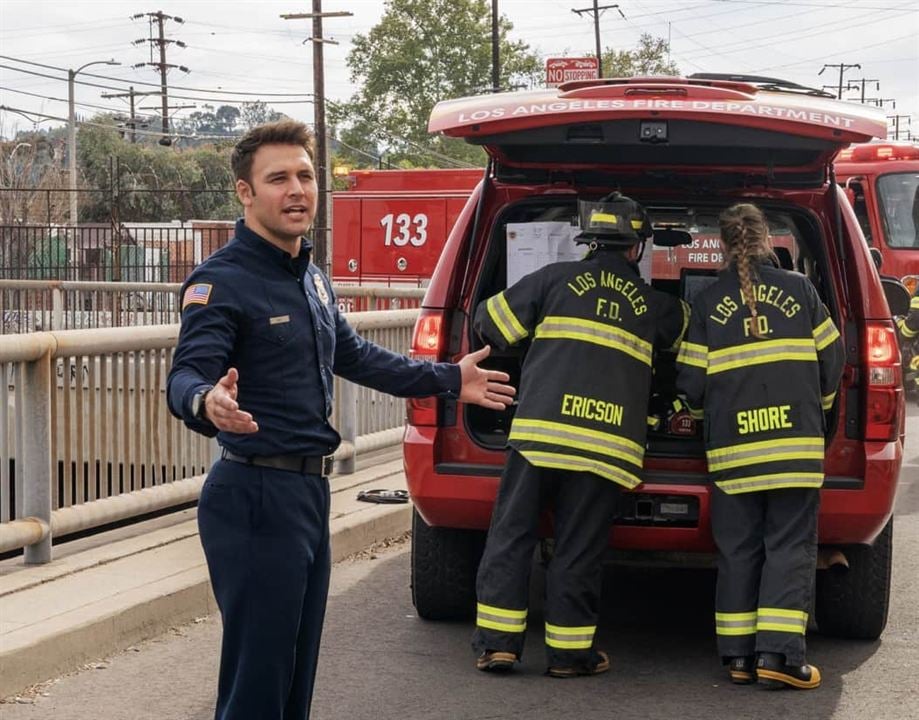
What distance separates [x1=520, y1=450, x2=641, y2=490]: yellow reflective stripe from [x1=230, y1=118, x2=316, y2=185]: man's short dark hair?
2.12 metres

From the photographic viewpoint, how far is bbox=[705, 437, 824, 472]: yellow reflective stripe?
559 centimetres

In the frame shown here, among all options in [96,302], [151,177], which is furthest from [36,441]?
[151,177]

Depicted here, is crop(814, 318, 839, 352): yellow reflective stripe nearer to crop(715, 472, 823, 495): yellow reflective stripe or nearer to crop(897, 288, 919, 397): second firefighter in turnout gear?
crop(715, 472, 823, 495): yellow reflective stripe

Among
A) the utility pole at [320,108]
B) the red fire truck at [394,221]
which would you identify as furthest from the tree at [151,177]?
the red fire truck at [394,221]

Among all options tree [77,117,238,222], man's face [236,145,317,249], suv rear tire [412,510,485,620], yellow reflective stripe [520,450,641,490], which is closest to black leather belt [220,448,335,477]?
man's face [236,145,317,249]

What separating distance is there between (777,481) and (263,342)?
2.51 m

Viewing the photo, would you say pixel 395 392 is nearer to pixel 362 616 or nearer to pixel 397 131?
pixel 362 616

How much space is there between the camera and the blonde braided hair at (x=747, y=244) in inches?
224

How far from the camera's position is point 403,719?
5.18m

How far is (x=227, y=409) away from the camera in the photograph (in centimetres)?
324

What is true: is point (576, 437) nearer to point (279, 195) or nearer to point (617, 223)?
point (617, 223)

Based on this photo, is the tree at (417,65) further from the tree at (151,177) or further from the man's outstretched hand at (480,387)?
the man's outstretched hand at (480,387)

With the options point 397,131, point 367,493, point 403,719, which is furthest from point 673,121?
point 397,131

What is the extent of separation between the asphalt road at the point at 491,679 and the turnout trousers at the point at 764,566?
0.65 ft
